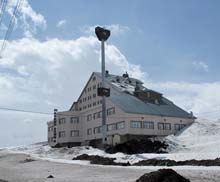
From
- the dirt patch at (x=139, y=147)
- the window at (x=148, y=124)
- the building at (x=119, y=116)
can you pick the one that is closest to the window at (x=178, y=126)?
the building at (x=119, y=116)

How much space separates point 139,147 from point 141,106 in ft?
54.8

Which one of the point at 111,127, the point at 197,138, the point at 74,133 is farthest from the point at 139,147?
the point at 74,133

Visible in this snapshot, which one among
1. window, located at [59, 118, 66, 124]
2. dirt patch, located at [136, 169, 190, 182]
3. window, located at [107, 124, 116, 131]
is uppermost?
window, located at [59, 118, 66, 124]

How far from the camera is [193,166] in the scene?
24.6 meters

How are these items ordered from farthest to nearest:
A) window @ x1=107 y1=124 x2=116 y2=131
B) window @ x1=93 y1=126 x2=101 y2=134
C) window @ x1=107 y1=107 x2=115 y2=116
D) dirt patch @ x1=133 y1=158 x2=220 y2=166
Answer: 1. window @ x1=93 y1=126 x2=101 y2=134
2. window @ x1=107 y1=107 x2=115 y2=116
3. window @ x1=107 y1=124 x2=116 y2=131
4. dirt patch @ x1=133 y1=158 x2=220 y2=166

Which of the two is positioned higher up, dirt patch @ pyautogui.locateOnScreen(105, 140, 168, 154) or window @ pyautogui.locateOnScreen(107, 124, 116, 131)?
window @ pyautogui.locateOnScreen(107, 124, 116, 131)

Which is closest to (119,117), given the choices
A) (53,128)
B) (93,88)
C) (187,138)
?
(187,138)

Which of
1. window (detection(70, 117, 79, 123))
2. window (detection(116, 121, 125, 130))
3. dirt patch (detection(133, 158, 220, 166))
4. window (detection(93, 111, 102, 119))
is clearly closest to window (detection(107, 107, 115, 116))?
→ window (detection(116, 121, 125, 130))

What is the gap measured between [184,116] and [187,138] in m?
10.6

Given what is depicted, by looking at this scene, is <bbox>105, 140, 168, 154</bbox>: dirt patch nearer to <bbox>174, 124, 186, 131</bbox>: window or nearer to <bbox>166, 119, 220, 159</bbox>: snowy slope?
<bbox>166, 119, 220, 159</bbox>: snowy slope

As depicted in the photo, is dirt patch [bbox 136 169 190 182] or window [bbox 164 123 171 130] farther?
window [bbox 164 123 171 130]

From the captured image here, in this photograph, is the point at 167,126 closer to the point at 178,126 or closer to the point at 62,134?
the point at 178,126

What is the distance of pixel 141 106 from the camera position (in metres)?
65.9

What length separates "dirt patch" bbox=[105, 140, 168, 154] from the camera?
47.4m
